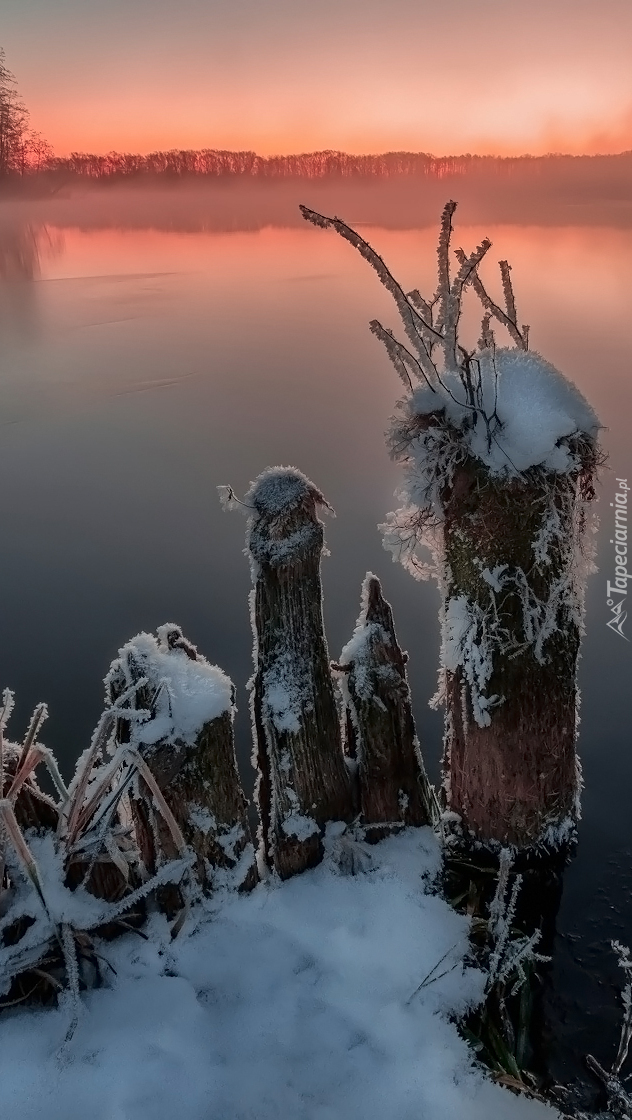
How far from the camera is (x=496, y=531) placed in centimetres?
281

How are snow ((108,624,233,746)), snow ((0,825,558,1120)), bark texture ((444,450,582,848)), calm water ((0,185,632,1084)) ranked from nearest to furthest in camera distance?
snow ((0,825,558,1120)) → snow ((108,624,233,746)) → bark texture ((444,450,582,848)) → calm water ((0,185,632,1084))

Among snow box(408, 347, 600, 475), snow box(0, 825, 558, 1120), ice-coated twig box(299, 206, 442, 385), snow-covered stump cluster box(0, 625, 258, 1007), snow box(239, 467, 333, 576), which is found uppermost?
ice-coated twig box(299, 206, 442, 385)

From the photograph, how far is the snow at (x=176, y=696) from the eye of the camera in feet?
8.48

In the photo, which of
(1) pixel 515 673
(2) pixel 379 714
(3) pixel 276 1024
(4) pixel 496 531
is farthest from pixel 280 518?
(3) pixel 276 1024

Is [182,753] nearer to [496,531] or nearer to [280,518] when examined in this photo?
[280,518]

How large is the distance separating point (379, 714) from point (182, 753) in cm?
89

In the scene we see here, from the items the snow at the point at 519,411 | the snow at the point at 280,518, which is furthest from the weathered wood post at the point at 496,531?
the snow at the point at 280,518

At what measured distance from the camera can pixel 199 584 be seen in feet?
26.9

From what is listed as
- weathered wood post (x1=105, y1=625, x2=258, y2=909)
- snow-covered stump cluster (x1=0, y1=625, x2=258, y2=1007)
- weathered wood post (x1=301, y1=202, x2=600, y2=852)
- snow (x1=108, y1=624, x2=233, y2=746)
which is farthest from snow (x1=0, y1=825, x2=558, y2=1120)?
snow (x1=108, y1=624, x2=233, y2=746)

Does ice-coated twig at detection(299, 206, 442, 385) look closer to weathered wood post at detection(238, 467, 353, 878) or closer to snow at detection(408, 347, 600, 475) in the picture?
snow at detection(408, 347, 600, 475)

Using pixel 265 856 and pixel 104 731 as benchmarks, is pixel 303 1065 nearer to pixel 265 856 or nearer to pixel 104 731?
pixel 265 856

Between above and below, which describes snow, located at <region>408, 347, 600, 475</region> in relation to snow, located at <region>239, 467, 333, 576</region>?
above

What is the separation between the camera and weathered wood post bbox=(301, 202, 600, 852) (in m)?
2.75

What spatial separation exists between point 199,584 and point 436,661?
304 centimetres
